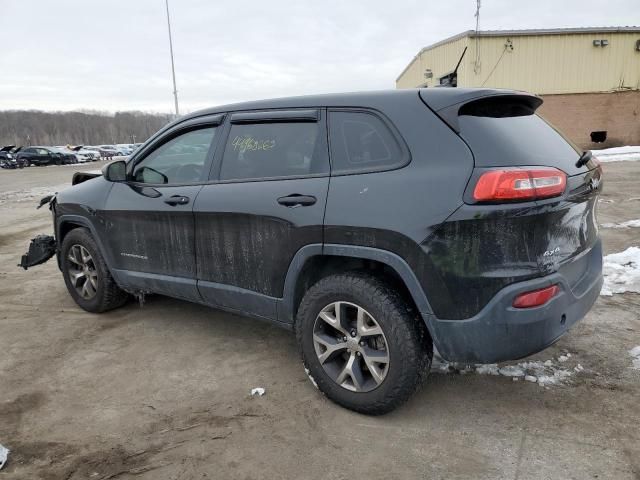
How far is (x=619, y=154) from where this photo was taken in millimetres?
20312

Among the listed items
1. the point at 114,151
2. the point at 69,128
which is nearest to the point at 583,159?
the point at 114,151

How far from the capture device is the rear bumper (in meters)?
2.38

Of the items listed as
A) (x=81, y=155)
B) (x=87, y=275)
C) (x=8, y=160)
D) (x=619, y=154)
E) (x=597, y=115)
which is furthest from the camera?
(x=81, y=155)

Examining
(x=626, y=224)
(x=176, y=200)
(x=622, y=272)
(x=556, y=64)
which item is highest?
(x=556, y=64)

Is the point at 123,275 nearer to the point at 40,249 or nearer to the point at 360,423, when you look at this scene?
the point at 40,249

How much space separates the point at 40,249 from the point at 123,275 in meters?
1.53

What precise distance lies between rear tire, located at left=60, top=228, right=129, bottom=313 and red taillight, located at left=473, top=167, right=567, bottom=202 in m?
3.37

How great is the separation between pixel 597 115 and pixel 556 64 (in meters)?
3.15

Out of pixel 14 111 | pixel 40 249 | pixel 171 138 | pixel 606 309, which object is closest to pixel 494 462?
pixel 606 309

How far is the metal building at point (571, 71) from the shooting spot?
21.5m

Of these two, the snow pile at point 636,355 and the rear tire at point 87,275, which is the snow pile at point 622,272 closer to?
the snow pile at point 636,355

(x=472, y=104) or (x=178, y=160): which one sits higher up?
(x=472, y=104)

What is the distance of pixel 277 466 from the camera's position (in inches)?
97.3

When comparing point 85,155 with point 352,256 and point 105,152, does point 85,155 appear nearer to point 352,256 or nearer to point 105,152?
point 105,152
